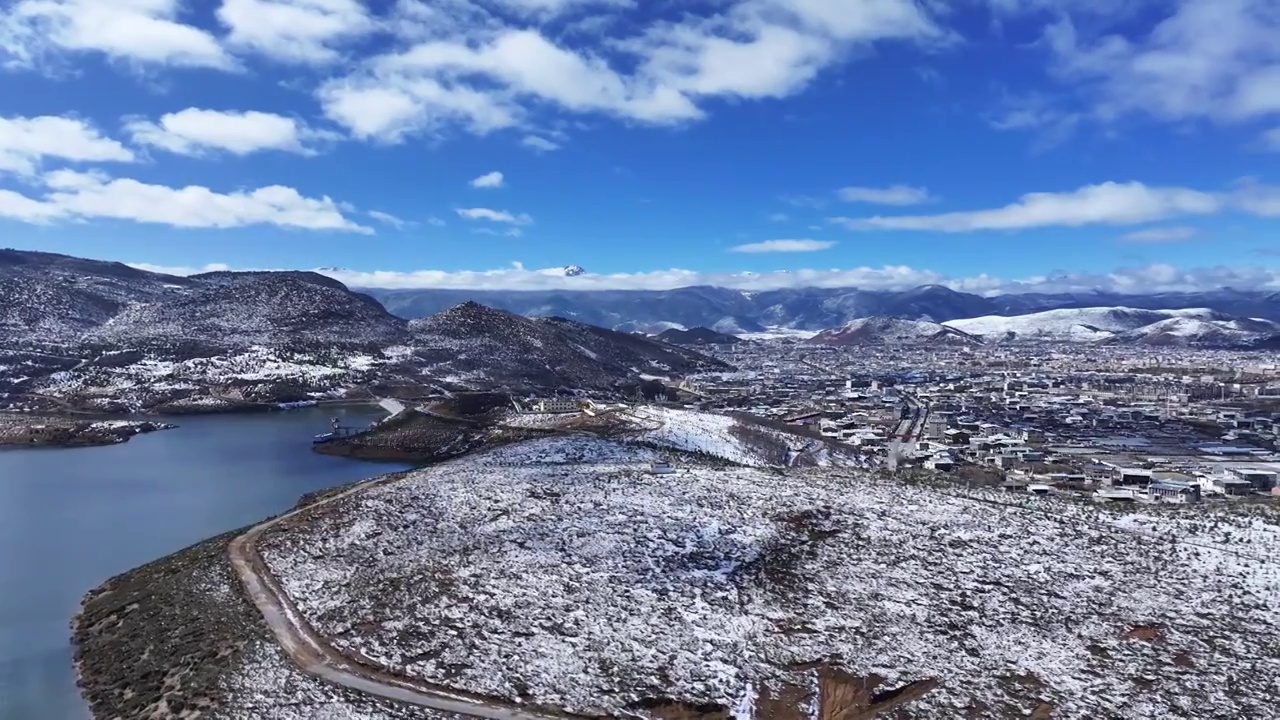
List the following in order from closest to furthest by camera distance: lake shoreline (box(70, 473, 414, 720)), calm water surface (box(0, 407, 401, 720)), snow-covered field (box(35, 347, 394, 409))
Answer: lake shoreline (box(70, 473, 414, 720)) → calm water surface (box(0, 407, 401, 720)) → snow-covered field (box(35, 347, 394, 409))

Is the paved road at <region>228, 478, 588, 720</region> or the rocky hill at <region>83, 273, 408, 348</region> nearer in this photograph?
the paved road at <region>228, 478, 588, 720</region>

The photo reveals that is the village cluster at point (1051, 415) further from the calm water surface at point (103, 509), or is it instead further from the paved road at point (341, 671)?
the calm water surface at point (103, 509)

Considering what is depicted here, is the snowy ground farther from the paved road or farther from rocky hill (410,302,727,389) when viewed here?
rocky hill (410,302,727,389)

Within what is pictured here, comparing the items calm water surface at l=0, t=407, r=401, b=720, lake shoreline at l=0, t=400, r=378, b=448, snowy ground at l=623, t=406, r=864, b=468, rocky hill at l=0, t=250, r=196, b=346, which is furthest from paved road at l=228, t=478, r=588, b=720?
rocky hill at l=0, t=250, r=196, b=346

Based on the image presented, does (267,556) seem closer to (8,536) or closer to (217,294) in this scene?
(8,536)

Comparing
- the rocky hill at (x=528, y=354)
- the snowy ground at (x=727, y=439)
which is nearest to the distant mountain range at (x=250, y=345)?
the rocky hill at (x=528, y=354)

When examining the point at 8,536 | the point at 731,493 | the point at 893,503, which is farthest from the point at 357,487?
the point at 893,503

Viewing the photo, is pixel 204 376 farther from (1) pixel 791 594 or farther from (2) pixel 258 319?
(1) pixel 791 594
